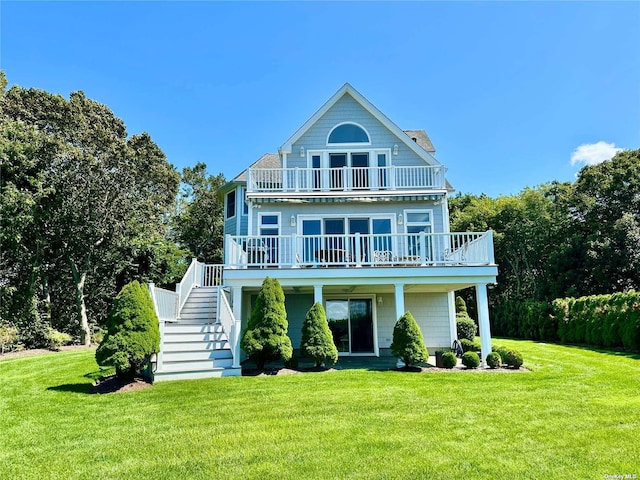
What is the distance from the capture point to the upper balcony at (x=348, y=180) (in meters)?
14.9

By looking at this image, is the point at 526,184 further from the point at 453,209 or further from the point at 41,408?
the point at 41,408

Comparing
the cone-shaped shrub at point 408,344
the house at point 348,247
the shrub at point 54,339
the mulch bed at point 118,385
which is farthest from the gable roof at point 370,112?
the shrub at point 54,339

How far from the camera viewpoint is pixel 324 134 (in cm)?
1594

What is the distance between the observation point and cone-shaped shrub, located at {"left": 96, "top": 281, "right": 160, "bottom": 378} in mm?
8539

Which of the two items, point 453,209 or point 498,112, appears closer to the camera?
point 498,112

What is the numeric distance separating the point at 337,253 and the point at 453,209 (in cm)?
3269

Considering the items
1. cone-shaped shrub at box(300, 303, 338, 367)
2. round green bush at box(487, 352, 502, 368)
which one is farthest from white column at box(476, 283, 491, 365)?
cone-shaped shrub at box(300, 303, 338, 367)

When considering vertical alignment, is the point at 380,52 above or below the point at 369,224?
above

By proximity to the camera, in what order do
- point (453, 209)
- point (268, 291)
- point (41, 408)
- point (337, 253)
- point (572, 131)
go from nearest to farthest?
point (41, 408) → point (268, 291) → point (337, 253) → point (572, 131) → point (453, 209)

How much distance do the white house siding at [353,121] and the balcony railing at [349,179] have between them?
2.09 feet

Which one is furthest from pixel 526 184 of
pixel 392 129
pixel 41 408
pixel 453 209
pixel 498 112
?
pixel 41 408

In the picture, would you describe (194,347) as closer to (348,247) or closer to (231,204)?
(348,247)

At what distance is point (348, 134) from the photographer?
52.5ft

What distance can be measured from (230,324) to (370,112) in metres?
9.83
